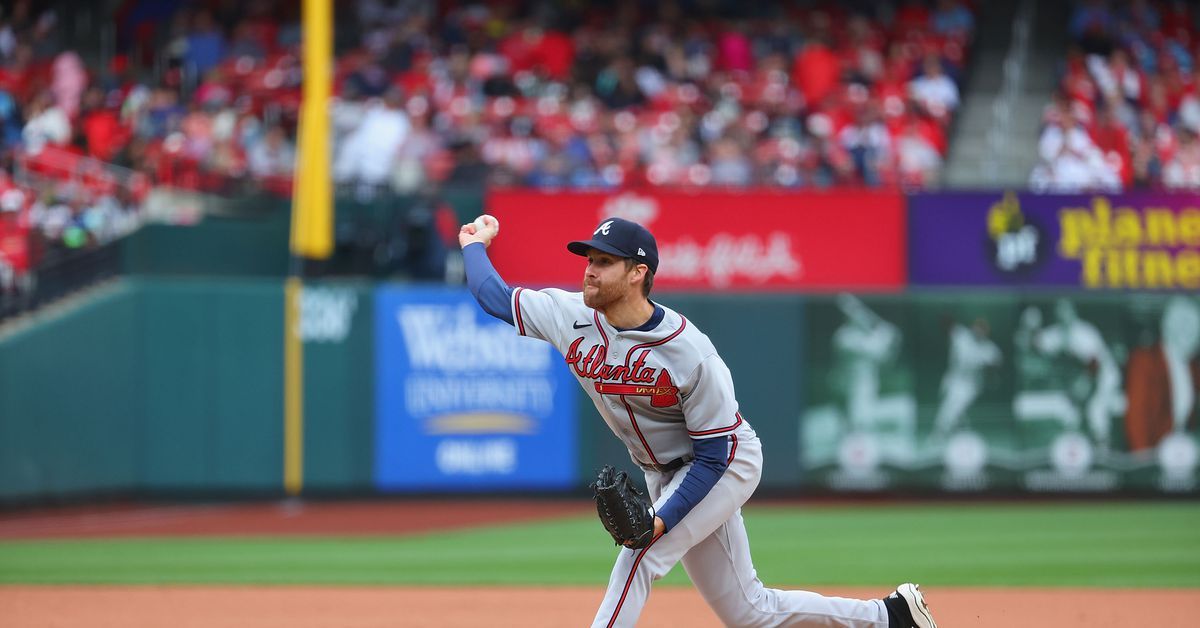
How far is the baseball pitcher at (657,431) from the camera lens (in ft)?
16.6

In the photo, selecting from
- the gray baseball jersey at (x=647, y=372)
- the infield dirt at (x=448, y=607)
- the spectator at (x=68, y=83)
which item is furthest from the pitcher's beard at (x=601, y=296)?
the spectator at (x=68, y=83)

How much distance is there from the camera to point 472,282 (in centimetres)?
539

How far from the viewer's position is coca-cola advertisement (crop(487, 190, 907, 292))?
50.2 feet

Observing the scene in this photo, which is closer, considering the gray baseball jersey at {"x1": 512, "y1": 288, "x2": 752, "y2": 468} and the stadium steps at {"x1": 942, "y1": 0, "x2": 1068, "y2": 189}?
the gray baseball jersey at {"x1": 512, "y1": 288, "x2": 752, "y2": 468}

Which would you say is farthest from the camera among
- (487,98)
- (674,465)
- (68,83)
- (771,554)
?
(487,98)

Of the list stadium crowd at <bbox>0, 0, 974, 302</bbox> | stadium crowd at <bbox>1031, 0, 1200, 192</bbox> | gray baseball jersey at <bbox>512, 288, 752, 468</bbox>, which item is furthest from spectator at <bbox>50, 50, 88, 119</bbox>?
gray baseball jersey at <bbox>512, 288, 752, 468</bbox>

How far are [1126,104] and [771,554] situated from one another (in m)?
9.39

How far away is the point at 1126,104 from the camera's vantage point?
17.3m

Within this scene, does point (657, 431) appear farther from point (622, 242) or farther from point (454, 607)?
point (454, 607)

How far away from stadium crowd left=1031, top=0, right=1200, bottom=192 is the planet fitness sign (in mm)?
259

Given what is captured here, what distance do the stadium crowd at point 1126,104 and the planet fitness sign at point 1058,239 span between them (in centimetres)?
26

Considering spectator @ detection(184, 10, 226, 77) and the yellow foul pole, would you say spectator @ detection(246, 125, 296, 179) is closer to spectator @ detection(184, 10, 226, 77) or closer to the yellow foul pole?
the yellow foul pole

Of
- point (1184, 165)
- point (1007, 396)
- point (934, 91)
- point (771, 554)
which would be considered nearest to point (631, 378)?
point (771, 554)

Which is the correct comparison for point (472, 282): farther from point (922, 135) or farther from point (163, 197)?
point (922, 135)
